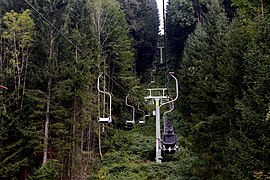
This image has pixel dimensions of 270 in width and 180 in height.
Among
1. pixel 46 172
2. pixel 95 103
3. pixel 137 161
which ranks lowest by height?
pixel 137 161

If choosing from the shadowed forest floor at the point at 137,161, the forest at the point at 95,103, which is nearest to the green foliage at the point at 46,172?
the forest at the point at 95,103

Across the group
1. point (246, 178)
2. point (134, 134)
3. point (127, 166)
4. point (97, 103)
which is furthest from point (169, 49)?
point (246, 178)

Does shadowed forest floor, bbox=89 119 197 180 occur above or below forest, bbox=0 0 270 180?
below

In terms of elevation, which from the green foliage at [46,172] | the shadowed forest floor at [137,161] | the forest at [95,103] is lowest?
the shadowed forest floor at [137,161]

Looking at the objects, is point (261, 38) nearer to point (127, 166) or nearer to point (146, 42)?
point (127, 166)

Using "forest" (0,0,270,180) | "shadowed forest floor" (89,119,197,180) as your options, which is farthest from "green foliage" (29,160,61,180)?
"shadowed forest floor" (89,119,197,180)

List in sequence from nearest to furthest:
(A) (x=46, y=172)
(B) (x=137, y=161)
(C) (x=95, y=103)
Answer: (A) (x=46, y=172)
(B) (x=137, y=161)
(C) (x=95, y=103)

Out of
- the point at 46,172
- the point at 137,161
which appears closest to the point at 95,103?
the point at 137,161

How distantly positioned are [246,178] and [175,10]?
2600cm

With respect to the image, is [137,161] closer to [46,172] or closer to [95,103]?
[95,103]

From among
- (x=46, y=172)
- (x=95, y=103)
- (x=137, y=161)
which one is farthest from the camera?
(x=95, y=103)

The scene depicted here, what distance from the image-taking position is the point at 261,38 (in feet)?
26.8

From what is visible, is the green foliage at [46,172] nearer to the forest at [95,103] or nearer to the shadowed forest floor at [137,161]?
the forest at [95,103]

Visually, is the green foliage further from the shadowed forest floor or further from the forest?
the shadowed forest floor
